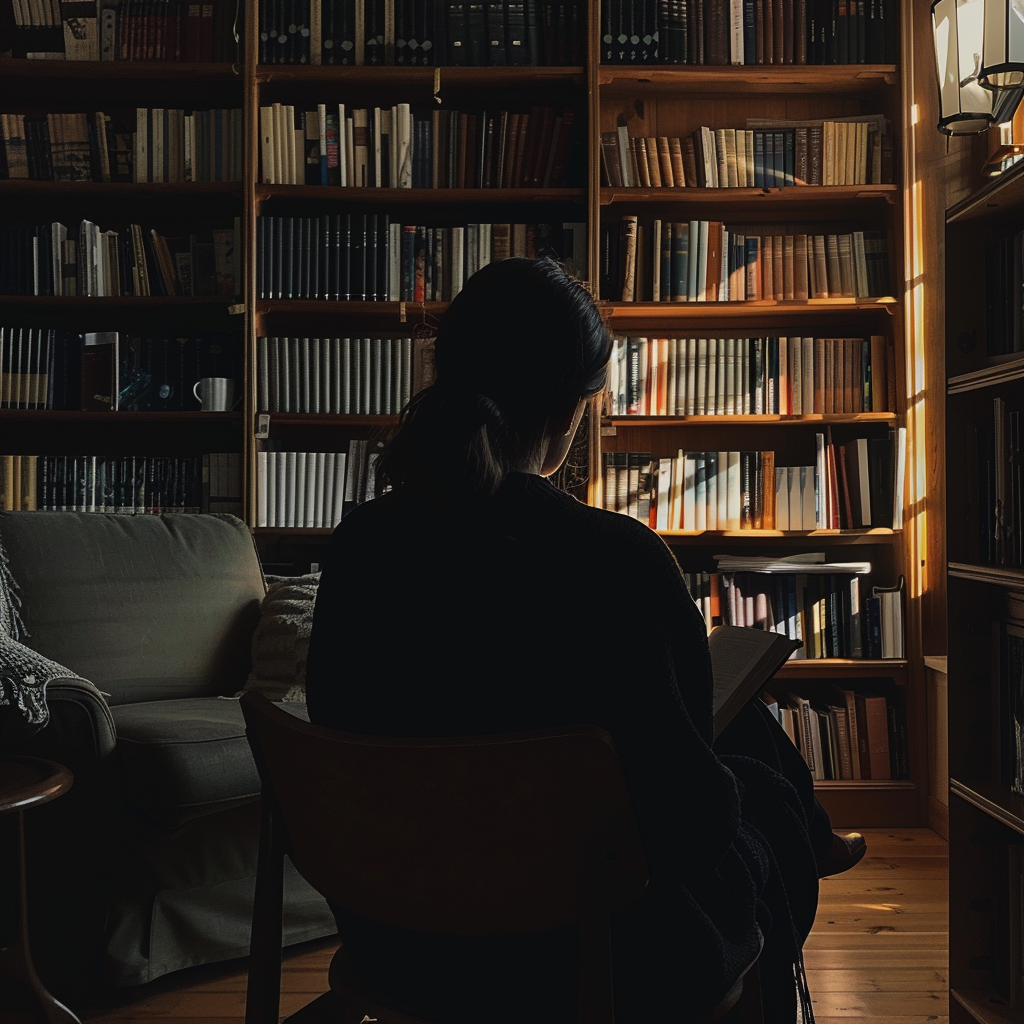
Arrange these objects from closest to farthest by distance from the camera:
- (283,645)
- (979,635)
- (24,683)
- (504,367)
→ (504,367) → (979,635) → (24,683) → (283,645)

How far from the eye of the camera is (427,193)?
3.30 meters

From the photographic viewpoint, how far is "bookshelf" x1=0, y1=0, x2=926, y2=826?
10.7 ft

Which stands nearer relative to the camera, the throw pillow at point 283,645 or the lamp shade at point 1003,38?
Result: the lamp shade at point 1003,38

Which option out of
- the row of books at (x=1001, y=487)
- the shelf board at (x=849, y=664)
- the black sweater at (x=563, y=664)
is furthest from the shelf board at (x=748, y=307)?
the black sweater at (x=563, y=664)

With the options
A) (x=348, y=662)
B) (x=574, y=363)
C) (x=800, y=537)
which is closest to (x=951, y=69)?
(x=800, y=537)

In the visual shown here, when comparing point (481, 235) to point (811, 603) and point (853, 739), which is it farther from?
point (853, 739)

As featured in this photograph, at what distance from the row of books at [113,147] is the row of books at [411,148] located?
0.16 metres

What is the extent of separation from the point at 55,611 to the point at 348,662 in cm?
166

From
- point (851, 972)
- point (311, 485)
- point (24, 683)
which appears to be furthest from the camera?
point (311, 485)

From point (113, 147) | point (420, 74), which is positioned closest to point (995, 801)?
point (420, 74)

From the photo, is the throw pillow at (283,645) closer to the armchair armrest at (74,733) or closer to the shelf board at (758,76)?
the armchair armrest at (74,733)

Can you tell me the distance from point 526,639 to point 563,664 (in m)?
0.04

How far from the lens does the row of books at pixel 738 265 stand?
3316mm

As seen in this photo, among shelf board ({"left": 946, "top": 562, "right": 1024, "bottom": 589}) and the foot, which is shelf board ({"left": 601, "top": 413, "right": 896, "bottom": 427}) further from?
the foot
